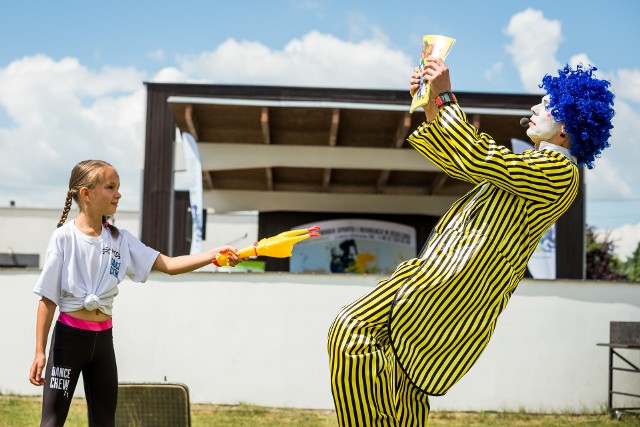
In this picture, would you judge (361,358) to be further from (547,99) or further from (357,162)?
(357,162)

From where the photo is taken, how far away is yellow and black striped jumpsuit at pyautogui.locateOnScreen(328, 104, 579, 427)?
313 cm

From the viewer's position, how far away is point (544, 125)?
3438 millimetres

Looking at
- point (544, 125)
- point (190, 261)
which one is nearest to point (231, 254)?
point (190, 261)

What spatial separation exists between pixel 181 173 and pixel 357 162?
4243mm

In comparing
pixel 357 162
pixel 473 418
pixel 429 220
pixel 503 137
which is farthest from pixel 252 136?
pixel 473 418

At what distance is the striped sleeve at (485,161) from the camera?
3.09 metres

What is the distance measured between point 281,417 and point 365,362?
424cm

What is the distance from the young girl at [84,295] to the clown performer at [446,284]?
0.81 m

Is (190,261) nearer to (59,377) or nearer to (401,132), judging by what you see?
(59,377)

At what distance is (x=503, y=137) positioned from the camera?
579 inches

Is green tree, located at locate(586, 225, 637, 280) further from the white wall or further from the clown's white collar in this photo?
the clown's white collar

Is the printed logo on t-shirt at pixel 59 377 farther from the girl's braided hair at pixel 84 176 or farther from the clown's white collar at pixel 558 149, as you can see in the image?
the clown's white collar at pixel 558 149

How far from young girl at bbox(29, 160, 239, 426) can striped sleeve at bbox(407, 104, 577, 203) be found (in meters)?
1.07

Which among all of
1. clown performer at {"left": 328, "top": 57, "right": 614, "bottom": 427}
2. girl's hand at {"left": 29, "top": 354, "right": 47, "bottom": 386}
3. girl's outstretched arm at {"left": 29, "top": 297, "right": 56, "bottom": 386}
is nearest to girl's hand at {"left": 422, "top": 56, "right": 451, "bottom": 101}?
clown performer at {"left": 328, "top": 57, "right": 614, "bottom": 427}
